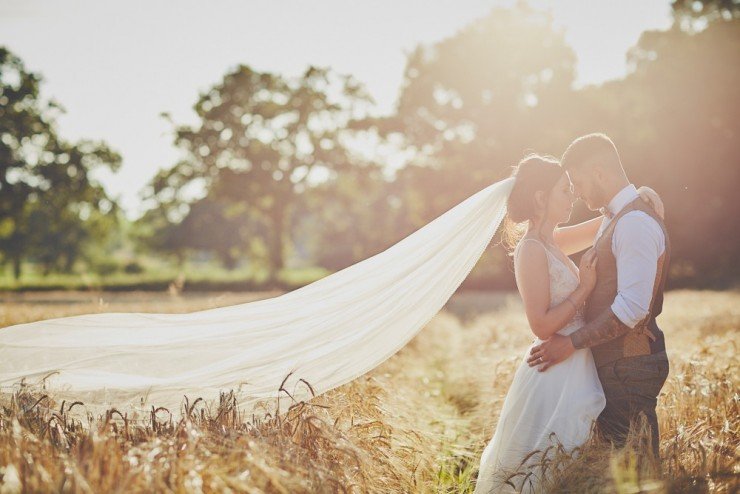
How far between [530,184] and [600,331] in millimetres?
1191

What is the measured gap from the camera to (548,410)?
435 cm

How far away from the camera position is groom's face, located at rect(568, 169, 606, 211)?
14.3 feet

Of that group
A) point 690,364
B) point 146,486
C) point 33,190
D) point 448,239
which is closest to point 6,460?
point 146,486

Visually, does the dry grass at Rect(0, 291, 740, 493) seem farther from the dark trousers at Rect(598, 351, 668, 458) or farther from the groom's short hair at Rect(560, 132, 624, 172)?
the groom's short hair at Rect(560, 132, 624, 172)

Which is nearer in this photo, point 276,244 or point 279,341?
point 279,341

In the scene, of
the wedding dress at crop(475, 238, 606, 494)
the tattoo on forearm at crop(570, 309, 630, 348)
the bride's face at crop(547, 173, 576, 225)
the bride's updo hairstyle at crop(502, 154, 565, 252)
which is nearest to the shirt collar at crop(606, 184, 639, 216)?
the bride's face at crop(547, 173, 576, 225)

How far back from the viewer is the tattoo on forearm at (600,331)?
13.0 ft

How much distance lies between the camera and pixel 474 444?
596 cm

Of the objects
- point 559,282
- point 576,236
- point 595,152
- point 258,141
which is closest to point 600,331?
point 559,282

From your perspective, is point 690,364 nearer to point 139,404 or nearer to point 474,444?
point 474,444

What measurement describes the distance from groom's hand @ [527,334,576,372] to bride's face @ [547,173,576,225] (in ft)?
2.90

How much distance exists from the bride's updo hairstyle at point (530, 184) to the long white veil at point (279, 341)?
0.49 ft

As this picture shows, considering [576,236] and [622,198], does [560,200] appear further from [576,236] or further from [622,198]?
[576,236]

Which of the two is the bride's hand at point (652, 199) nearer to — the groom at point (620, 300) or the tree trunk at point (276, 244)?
the groom at point (620, 300)
